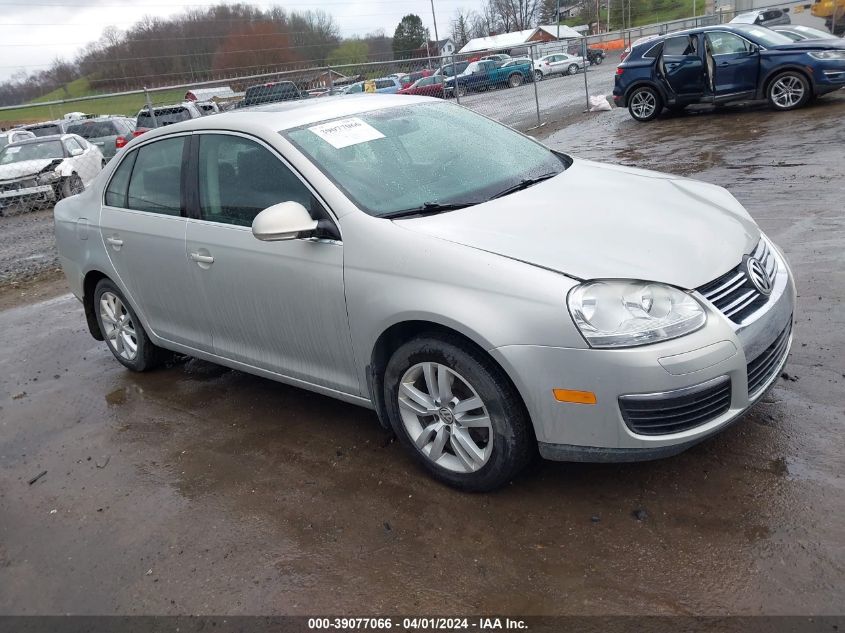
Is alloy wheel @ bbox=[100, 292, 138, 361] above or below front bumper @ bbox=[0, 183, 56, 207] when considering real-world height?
above

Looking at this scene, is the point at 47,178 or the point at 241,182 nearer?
the point at 241,182

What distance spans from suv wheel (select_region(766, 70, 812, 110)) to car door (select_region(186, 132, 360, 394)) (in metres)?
11.6

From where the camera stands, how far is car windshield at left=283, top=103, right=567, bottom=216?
11.6ft

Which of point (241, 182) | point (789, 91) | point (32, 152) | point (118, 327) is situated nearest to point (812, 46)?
point (789, 91)

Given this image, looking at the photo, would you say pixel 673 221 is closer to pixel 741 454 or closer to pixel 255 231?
pixel 741 454

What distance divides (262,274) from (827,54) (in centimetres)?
1194

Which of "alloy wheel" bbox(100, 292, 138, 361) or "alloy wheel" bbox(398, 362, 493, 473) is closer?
"alloy wheel" bbox(398, 362, 493, 473)

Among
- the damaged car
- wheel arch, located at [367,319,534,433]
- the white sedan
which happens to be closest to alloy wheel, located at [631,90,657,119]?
the damaged car

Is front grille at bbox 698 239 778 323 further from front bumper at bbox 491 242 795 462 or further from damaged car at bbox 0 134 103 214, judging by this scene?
damaged car at bbox 0 134 103 214

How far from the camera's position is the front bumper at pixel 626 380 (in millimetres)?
2713

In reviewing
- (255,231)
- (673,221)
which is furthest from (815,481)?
(255,231)

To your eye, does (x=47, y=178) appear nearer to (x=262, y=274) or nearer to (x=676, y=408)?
(x=262, y=274)

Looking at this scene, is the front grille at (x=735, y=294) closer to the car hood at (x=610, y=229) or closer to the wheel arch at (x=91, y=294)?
the car hood at (x=610, y=229)

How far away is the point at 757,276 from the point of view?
3162 millimetres
